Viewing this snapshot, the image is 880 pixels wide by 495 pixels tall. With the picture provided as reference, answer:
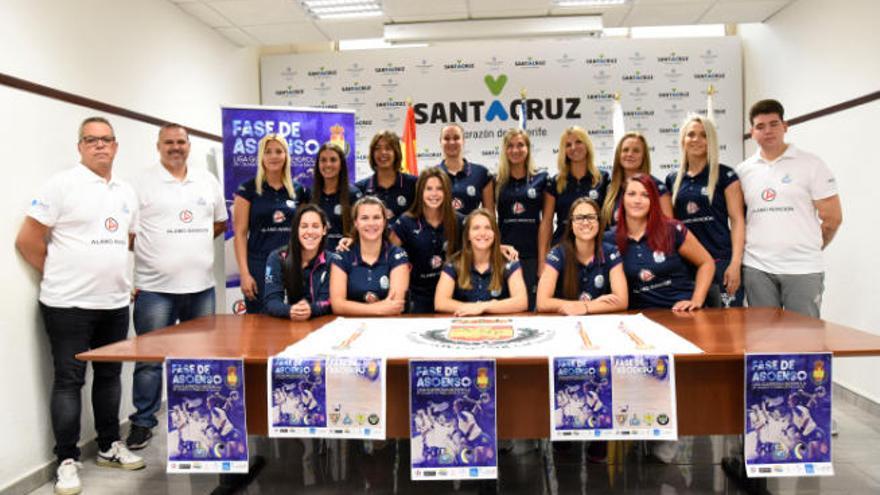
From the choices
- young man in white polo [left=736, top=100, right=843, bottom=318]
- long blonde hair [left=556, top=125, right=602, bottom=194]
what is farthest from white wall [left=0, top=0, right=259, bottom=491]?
young man in white polo [left=736, top=100, right=843, bottom=318]

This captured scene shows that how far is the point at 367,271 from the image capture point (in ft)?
9.40

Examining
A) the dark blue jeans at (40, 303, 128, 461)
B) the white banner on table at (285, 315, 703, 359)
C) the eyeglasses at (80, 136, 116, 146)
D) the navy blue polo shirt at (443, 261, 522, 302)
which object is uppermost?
the eyeglasses at (80, 136, 116, 146)

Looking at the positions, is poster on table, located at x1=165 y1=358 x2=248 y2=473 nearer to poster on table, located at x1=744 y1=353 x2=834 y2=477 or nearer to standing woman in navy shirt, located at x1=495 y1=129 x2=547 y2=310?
poster on table, located at x1=744 y1=353 x2=834 y2=477

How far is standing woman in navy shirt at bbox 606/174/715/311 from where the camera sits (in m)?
2.77

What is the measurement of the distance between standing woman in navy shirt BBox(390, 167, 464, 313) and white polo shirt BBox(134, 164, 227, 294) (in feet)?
3.58

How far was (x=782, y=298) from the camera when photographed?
3217 mm

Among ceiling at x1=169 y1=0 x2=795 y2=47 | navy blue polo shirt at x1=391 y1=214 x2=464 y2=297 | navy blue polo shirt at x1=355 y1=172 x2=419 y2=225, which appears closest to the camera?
navy blue polo shirt at x1=391 y1=214 x2=464 y2=297

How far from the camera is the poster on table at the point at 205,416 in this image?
190cm

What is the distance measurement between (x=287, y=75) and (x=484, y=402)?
16.3ft

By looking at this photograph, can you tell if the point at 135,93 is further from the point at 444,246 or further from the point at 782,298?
the point at 782,298

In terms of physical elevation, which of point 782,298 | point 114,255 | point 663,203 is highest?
point 663,203

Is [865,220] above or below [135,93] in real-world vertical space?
below

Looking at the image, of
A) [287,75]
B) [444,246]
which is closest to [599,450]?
[444,246]

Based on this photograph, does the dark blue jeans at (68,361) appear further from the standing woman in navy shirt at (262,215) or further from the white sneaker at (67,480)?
the standing woman in navy shirt at (262,215)
